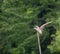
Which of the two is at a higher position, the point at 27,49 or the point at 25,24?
the point at 25,24

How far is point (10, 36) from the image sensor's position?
7078 millimetres

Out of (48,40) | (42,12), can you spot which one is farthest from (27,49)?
(42,12)

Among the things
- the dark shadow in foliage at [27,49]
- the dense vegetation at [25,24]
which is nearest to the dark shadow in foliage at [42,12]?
the dense vegetation at [25,24]

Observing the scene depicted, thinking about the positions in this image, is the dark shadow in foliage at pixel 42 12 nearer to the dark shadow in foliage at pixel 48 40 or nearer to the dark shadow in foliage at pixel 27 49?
the dark shadow in foliage at pixel 48 40

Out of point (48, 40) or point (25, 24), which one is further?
point (48, 40)

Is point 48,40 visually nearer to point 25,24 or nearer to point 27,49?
point 27,49

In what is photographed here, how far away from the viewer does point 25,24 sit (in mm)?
7102

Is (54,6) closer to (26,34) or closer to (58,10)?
(58,10)

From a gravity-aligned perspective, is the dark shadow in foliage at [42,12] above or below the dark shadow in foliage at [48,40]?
above

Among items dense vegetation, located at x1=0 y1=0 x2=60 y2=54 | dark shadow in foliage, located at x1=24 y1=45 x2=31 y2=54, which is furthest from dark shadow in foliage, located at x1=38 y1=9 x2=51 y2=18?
dark shadow in foliage, located at x1=24 y1=45 x2=31 y2=54

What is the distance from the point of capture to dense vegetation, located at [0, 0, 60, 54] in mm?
7031

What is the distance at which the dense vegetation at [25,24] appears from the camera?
23.1 feet

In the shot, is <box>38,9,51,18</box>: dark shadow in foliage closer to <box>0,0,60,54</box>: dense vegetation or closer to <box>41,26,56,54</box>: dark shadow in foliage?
<box>0,0,60,54</box>: dense vegetation

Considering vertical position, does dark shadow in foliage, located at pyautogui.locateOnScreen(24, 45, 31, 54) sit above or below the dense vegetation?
below
